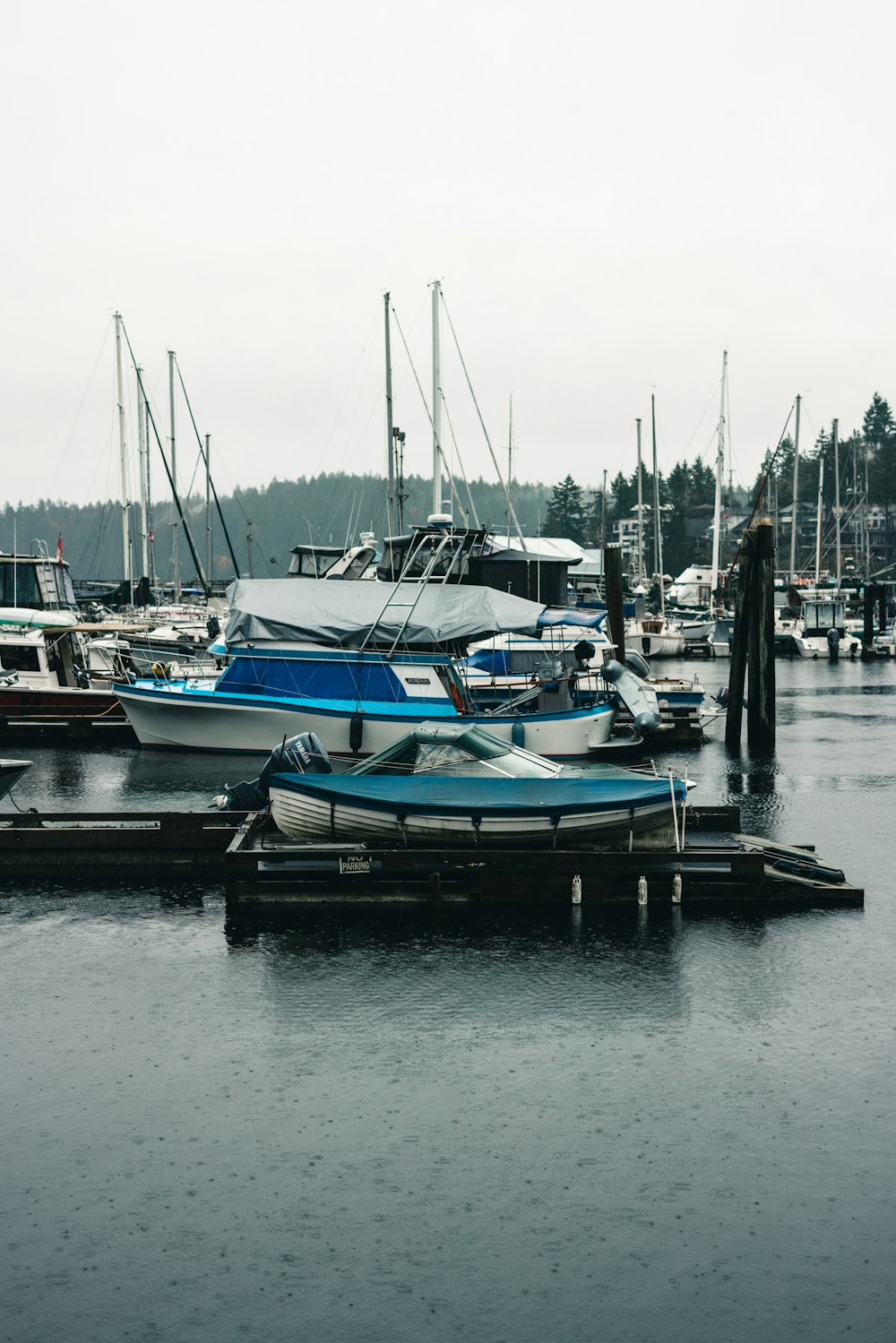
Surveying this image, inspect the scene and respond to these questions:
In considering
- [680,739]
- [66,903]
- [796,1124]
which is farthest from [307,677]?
[796,1124]

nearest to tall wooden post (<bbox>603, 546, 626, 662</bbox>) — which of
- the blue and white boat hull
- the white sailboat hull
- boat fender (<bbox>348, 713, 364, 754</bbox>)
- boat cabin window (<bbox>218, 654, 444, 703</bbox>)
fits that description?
the white sailboat hull

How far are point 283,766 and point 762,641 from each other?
1782 cm

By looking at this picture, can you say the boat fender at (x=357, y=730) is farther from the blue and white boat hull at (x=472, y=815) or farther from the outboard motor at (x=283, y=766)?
the blue and white boat hull at (x=472, y=815)

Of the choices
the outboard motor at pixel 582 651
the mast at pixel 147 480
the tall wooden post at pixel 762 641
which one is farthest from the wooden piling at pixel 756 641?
the mast at pixel 147 480

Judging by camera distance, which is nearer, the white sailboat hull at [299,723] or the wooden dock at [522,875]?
the wooden dock at [522,875]

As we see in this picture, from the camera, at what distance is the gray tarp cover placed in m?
31.3

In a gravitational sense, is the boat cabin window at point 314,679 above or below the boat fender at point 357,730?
above

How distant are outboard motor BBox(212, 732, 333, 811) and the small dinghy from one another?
1864 millimetres

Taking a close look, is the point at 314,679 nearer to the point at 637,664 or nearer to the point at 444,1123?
the point at 637,664

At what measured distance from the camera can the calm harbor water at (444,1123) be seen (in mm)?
8336

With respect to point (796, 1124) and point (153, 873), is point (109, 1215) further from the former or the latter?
point (153, 873)

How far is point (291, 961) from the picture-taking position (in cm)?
1512

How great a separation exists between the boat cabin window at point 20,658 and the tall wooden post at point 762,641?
2346cm

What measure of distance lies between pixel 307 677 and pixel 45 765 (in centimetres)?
779
